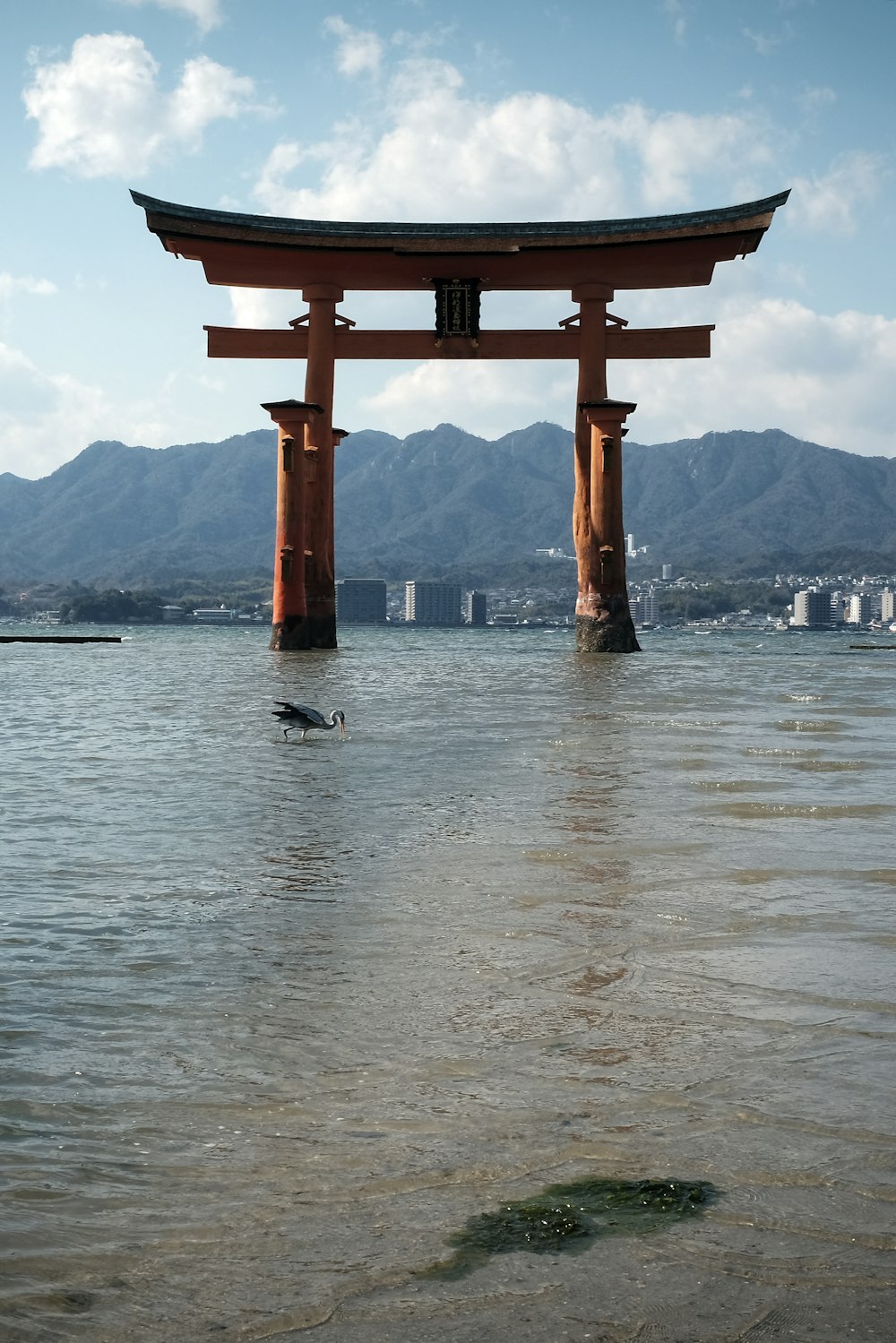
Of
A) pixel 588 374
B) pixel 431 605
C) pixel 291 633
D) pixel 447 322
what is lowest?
pixel 291 633

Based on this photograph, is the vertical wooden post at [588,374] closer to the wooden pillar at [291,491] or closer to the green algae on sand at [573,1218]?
the wooden pillar at [291,491]

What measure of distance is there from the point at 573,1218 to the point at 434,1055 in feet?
2.76

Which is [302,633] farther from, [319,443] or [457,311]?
[457,311]

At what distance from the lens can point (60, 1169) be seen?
7.40 ft

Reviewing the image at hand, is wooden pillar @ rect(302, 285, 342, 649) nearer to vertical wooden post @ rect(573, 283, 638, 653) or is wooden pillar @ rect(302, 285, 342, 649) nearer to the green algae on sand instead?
vertical wooden post @ rect(573, 283, 638, 653)

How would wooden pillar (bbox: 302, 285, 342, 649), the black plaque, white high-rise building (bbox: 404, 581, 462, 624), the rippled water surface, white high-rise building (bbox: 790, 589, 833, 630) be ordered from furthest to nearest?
white high-rise building (bbox: 404, 581, 462, 624) → white high-rise building (bbox: 790, 589, 833, 630) → the black plaque → wooden pillar (bbox: 302, 285, 342, 649) → the rippled water surface

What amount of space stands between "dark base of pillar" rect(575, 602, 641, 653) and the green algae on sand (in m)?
23.5

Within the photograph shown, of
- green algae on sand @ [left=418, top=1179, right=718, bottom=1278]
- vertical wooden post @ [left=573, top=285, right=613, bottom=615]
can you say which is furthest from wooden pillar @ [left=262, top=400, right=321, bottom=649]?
green algae on sand @ [left=418, top=1179, right=718, bottom=1278]

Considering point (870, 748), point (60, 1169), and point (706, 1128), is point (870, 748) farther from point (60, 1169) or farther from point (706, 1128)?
point (60, 1169)

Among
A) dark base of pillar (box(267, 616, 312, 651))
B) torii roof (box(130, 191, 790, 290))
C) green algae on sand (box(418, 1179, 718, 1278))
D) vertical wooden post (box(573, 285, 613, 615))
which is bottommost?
green algae on sand (box(418, 1179, 718, 1278))

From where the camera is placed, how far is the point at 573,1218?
2.07 metres

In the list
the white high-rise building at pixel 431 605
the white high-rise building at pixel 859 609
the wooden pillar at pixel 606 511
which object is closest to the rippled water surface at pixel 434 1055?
the wooden pillar at pixel 606 511

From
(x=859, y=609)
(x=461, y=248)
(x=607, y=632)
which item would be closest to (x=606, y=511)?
(x=607, y=632)

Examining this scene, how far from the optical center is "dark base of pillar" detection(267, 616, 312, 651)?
1016 inches
